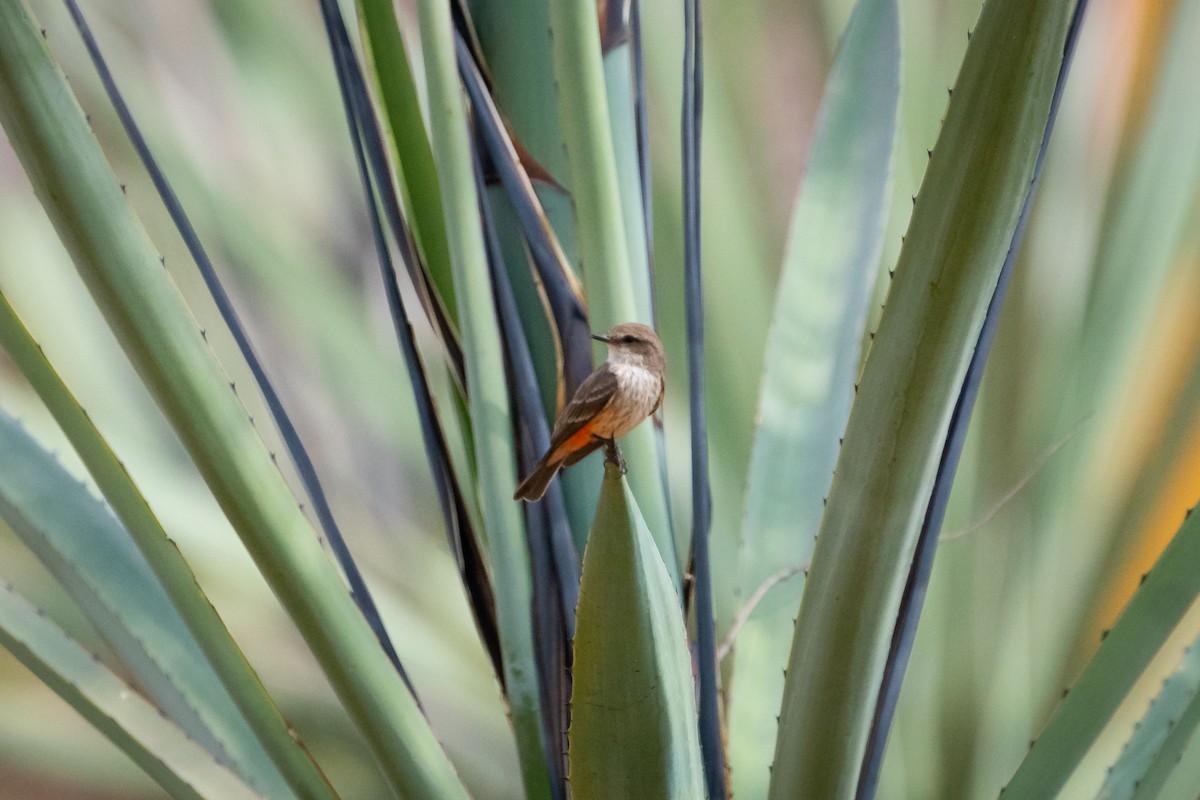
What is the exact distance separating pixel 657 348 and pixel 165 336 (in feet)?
0.55

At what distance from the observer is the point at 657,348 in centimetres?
41

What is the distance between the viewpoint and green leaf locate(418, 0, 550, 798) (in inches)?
15.4

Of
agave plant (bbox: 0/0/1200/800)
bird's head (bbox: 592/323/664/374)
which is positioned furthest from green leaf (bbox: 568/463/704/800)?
bird's head (bbox: 592/323/664/374)

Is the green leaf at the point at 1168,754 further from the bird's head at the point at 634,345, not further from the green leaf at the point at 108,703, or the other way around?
the green leaf at the point at 108,703

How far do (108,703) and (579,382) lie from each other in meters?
0.20

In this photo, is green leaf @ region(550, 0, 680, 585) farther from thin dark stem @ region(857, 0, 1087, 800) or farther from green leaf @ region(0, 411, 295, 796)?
green leaf @ region(0, 411, 295, 796)

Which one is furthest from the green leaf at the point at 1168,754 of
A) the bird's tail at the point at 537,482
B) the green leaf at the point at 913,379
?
the bird's tail at the point at 537,482

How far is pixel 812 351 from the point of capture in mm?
536

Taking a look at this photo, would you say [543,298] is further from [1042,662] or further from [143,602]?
[1042,662]

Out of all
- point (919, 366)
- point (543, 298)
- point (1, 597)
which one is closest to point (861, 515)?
point (919, 366)

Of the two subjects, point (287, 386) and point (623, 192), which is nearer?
point (623, 192)

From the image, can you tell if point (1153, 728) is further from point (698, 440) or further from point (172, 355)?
point (172, 355)

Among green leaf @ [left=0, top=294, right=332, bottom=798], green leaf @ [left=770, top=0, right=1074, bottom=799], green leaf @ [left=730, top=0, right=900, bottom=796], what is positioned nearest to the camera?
green leaf @ [left=770, top=0, right=1074, bottom=799]

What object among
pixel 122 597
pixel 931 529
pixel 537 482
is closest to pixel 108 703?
pixel 122 597
